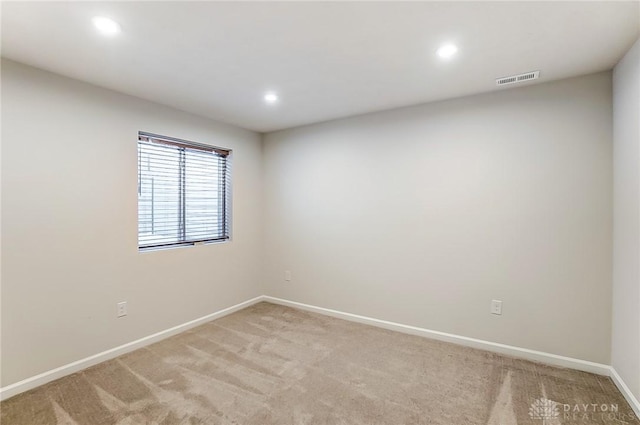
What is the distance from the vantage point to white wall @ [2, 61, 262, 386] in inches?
83.0

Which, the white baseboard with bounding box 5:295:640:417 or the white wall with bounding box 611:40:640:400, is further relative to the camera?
the white baseboard with bounding box 5:295:640:417

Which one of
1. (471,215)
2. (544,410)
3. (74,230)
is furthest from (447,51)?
(74,230)

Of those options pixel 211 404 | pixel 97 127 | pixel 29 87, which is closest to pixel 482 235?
pixel 211 404

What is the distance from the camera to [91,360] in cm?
246

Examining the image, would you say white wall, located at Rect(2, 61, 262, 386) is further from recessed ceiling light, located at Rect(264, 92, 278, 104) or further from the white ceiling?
recessed ceiling light, located at Rect(264, 92, 278, 104)

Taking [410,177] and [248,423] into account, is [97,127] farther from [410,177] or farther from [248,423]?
[410,177]

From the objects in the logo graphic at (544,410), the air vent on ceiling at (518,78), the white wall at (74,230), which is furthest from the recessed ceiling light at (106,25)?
the logo graphic at (544,410)

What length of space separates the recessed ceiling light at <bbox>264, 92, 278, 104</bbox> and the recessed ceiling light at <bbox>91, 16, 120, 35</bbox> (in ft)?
4.00

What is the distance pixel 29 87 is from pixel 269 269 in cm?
297

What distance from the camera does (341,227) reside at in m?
3.55

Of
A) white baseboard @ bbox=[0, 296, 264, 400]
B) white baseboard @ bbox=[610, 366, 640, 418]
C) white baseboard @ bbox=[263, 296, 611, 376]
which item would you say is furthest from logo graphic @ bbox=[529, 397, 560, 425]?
white baseboard @ bbox=[0, 296, 264, 400]

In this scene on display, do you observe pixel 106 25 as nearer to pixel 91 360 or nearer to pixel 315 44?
pixel 315 44

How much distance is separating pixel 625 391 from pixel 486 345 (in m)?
0.88

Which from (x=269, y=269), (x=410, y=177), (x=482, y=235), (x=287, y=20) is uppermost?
(x=287, y=20)
